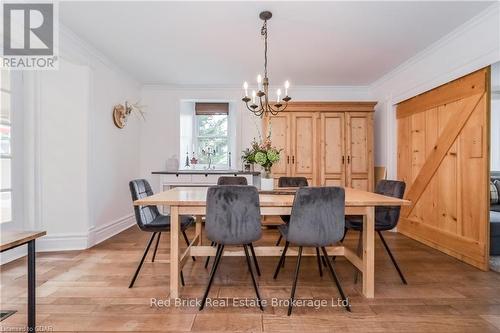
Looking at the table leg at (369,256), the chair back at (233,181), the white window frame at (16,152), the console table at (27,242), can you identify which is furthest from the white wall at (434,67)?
the white window frame at (16,152)

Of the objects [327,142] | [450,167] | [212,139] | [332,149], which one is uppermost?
[212,139]

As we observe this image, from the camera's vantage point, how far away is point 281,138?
174 inches

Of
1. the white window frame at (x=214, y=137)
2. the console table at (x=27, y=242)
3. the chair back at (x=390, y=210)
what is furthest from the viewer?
the white window frame at (x=214, y=137)

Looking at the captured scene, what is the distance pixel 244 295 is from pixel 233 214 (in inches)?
28.9

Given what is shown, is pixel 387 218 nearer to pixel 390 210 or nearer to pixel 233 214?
pixel 390 210

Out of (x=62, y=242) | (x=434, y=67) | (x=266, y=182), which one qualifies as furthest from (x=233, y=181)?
(x=434, y=67)

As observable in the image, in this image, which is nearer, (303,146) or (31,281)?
(31,281)

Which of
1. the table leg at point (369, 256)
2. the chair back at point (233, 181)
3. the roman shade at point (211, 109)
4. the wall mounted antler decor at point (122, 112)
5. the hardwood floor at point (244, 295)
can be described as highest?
the roman shade at point (211, 109)

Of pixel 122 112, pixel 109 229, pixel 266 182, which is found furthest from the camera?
pixel 122 112

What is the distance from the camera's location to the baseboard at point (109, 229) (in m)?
3.38

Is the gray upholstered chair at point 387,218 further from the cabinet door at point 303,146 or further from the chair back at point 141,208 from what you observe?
the chair back at point 141,208

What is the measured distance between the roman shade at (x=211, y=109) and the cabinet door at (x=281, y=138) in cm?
105

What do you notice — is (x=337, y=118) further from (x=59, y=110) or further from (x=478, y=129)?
(x=59, y=110)

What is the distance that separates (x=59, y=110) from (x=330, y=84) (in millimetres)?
4145
